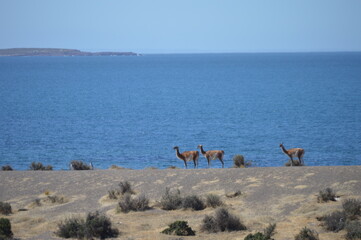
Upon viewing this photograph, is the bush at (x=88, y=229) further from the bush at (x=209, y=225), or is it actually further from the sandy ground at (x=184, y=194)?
the bush at (x=209, y=225)

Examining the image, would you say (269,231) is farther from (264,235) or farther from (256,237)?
(256,237)

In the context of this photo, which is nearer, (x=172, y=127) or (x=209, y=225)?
(x=209, y=225)

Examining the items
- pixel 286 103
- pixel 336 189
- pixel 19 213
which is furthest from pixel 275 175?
pixel 286 103

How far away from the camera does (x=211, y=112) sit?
6412 centimetres

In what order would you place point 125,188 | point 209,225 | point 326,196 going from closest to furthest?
point 209,225 → point 326,196 → point 125,188

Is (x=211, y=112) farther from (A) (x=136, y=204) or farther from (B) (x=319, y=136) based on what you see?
(A) (x=136, y=204)

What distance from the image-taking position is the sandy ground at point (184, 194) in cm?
1611

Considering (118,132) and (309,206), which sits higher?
(309,206)

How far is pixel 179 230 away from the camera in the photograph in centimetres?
1513

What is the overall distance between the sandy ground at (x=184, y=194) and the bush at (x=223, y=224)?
266 millimetres

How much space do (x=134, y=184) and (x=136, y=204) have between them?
3548 mm

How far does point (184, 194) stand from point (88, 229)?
18.4ft

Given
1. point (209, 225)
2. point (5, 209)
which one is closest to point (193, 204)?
point (209, 225)

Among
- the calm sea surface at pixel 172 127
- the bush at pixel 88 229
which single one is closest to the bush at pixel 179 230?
the bush at pixel 88 229
